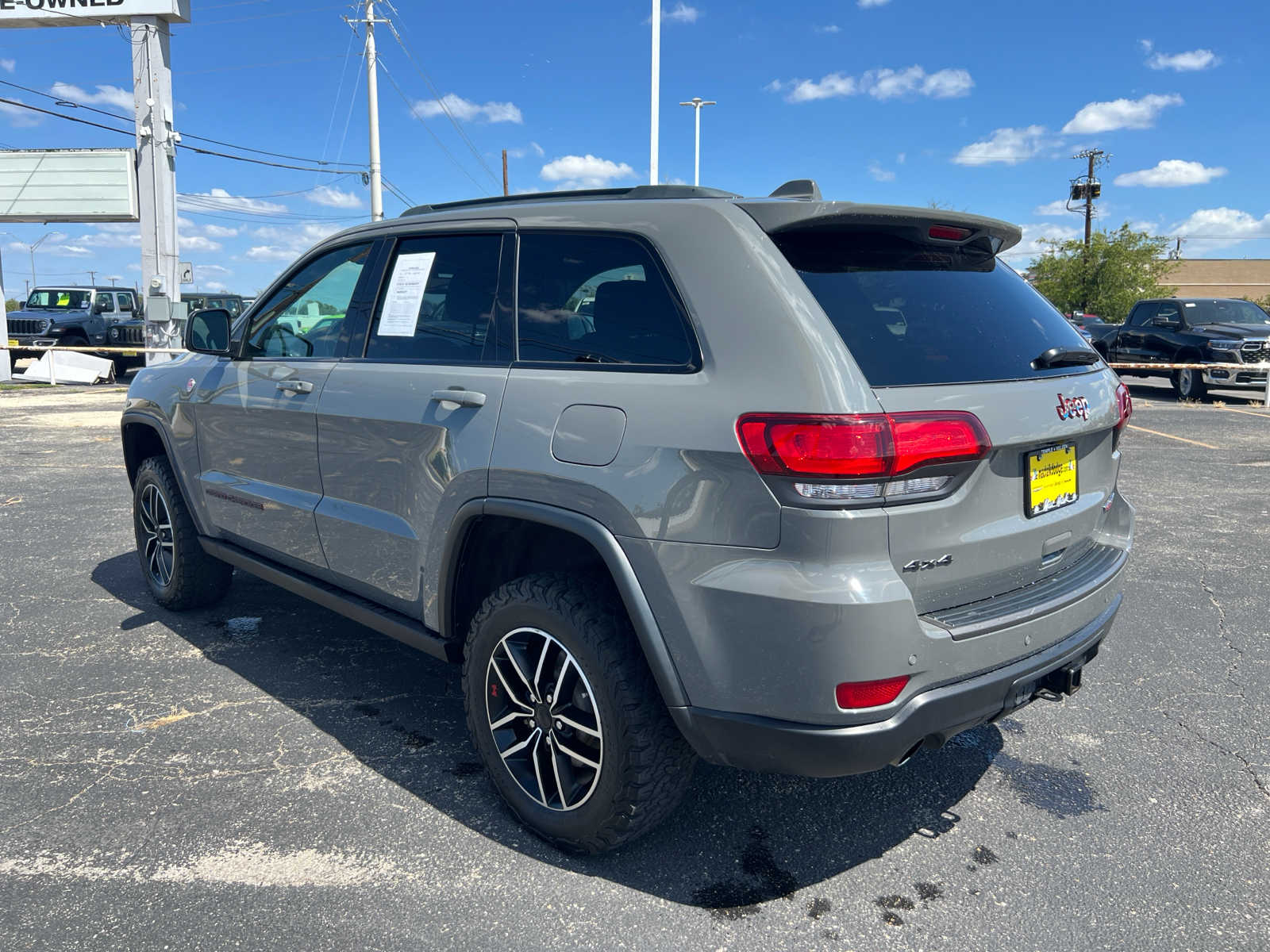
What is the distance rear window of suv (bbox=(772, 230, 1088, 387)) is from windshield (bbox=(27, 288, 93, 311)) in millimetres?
27051

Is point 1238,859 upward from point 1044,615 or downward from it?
downward

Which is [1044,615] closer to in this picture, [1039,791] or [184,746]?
[1039,791]

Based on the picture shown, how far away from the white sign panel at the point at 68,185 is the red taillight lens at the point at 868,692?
74.3 feet

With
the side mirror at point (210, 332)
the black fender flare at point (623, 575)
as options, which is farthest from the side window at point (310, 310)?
the black fender flare at point (623, 575)

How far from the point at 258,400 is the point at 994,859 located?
10.3 feet

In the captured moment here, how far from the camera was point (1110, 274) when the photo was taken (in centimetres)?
4588

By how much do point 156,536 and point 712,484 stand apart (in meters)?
3.69

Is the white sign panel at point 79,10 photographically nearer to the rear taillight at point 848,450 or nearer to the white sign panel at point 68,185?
the white sign panel at point 68,185

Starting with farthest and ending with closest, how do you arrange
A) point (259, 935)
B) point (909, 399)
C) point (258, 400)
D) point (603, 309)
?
point (258, 400) < point (603, 309) < point (259, 935) < point (909, 399)

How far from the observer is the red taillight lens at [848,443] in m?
2.11

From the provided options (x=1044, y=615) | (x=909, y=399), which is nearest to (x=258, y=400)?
(x=909, y=399)

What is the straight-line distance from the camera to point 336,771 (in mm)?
3178

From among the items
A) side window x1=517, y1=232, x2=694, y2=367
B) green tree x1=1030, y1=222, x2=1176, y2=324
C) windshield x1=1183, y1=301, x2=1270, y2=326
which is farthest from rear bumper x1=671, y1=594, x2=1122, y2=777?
green tree x1=1030, y1=222, x2=1176, y2=324

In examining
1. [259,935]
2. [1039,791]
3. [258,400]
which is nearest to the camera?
[259,935]
